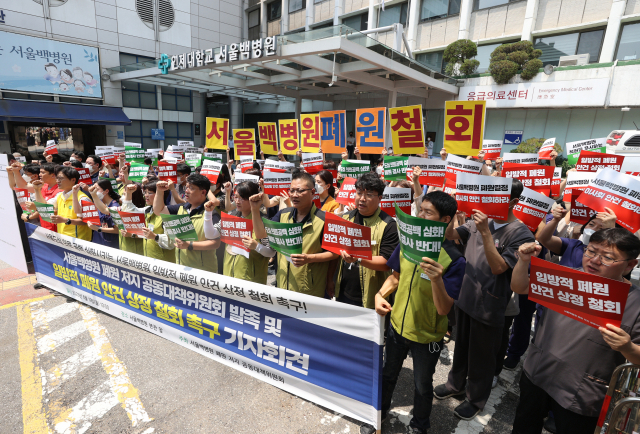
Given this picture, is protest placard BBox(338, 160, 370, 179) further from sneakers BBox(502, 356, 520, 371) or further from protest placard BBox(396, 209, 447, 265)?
protest placard BBox(396, 209, 447, 265)

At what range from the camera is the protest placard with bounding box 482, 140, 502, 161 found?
7020 mm

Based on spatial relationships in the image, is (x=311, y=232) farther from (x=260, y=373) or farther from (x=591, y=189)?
(x=591, y=189)

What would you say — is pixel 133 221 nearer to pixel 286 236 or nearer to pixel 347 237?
pixel 286 236

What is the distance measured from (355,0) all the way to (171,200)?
72.7ft

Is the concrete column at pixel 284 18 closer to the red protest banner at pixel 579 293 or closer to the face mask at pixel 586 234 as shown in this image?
the face mask at pixel 586 234

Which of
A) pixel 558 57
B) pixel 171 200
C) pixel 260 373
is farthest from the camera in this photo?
pixel 558 57

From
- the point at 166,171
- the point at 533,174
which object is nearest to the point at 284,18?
the point at 166,171

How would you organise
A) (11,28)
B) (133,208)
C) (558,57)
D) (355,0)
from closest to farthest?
(133,208) < (558,57) < (11,28) < (355,0)

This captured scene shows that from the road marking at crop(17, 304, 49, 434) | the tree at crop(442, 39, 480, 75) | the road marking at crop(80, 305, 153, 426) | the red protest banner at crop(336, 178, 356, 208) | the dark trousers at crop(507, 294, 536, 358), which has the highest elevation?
the tree at crop(442, 39, 480, 75)

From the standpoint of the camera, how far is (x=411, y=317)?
8.41 ft

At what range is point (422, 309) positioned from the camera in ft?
8.32

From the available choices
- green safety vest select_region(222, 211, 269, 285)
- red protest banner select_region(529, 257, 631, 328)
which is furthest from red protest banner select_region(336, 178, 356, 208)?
red protest banner select_region(529, 257, 631, 328)

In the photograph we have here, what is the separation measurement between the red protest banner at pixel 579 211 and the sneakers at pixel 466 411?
2.08m

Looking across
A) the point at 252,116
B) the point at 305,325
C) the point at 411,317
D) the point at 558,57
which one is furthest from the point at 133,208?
the point at 252,116
